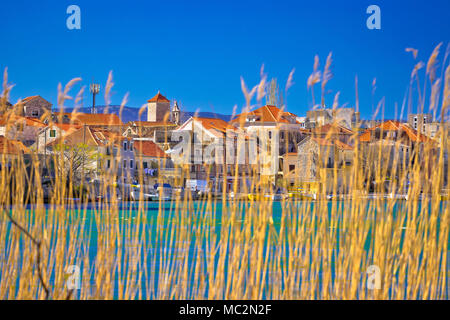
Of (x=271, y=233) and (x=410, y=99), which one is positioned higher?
(x=410, y=99)

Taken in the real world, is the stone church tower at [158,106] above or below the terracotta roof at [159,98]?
below

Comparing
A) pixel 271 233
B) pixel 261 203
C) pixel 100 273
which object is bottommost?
pixel 100 273

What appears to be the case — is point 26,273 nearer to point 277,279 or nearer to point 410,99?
point 277,279

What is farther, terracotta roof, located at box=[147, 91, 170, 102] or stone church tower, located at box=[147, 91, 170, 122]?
terracotta roof, located at box=[147, 91, 170, 102]

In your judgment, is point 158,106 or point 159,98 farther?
point 159,98

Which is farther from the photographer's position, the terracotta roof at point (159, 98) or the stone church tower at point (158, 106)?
the terracotta roof at point (159, 98)

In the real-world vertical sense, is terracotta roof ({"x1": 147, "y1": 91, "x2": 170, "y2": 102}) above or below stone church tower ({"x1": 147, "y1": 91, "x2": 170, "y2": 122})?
above

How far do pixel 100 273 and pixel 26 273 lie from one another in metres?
0.38

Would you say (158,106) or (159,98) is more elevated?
(159,98)

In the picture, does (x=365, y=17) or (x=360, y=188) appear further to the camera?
(x=365, y=17)
